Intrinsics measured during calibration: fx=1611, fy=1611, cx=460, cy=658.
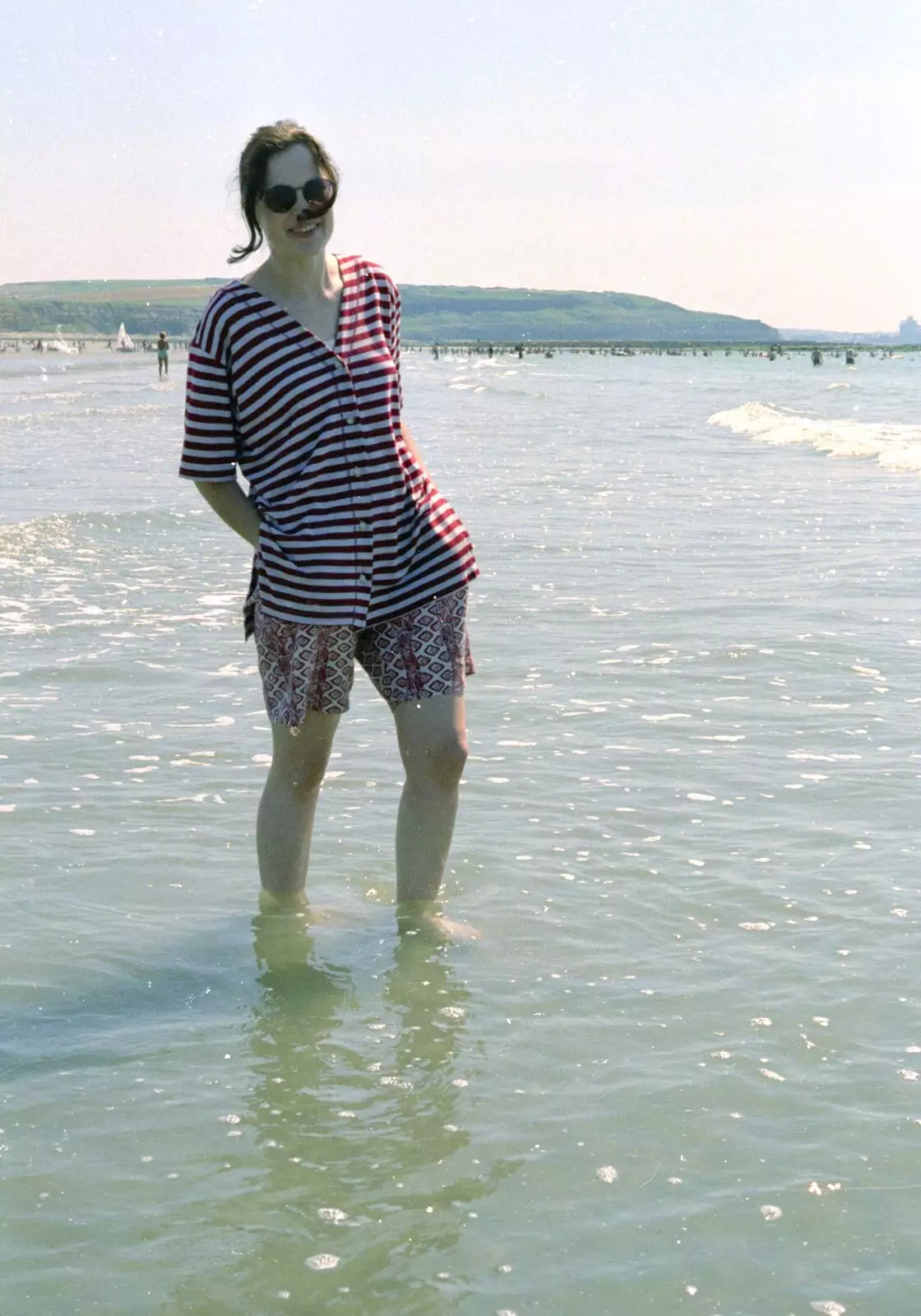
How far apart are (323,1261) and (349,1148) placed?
1.16ft

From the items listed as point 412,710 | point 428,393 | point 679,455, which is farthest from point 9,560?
point 428,393

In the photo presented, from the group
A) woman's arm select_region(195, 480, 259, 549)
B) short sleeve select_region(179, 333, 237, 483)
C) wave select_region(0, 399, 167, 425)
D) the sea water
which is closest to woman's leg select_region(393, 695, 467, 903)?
the sea water

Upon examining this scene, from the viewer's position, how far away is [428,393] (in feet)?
164

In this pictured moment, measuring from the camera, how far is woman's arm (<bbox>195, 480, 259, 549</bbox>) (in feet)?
11.6

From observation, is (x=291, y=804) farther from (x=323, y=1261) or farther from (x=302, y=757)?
(x=323, y=1261)

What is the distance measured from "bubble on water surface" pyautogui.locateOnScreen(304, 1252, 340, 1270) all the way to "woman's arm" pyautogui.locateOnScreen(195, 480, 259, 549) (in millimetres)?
1609

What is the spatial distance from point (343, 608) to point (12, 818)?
1676 millimetres

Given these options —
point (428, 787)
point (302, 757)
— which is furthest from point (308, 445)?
point (428, 787)

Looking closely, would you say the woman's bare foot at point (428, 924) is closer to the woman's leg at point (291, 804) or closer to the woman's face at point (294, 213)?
the woman's leg at point (291, 804)

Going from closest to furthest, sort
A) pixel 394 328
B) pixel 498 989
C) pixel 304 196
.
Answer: pixel 304 196 < pixel 498 989 < pixel 394 328

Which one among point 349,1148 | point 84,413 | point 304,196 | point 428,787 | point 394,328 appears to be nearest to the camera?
point 349,1148

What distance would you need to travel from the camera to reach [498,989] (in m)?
3.54

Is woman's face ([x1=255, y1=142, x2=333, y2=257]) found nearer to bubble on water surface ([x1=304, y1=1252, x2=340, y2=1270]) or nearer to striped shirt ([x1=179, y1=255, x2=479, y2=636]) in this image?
striped shirt ([x1=179, y1=255, x2=479, y2=636])

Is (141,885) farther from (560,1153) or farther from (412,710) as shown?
(560,1153)
